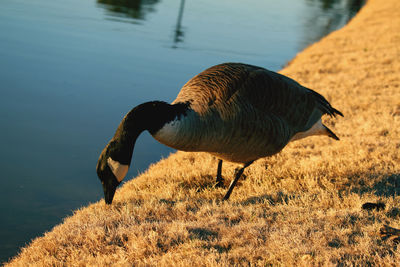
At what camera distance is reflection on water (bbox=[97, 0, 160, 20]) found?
23922 mm

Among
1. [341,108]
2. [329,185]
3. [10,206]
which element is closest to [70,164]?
[10,206]

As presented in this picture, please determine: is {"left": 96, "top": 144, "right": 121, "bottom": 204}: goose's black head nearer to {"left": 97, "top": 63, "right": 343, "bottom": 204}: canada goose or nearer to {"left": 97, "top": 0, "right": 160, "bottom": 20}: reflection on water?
{"left": 97, "top": 63, "right": 343, "bottom": 204}: canada goose

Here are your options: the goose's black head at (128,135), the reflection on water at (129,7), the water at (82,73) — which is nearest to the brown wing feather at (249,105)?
the goose's black head at (128,135)

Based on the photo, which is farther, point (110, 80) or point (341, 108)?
point (110, 80)

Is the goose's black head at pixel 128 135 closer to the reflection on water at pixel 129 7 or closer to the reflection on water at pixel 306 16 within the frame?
the reflection on water at pixel 306 16

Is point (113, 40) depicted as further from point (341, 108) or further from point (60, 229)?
point (60, 229)

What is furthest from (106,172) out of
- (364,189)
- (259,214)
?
(364,189)

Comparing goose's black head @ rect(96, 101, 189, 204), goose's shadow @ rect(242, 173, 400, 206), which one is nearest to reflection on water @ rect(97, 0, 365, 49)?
goose's shadow @ rect(242, 173, 400, 206)

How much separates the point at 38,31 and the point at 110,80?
587cm

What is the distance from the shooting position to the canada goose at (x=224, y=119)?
4156 millimetres

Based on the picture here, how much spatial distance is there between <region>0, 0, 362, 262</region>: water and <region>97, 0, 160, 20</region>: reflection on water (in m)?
0.14

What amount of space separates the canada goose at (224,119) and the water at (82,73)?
81.1 inches

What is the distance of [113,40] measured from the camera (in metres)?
16.8

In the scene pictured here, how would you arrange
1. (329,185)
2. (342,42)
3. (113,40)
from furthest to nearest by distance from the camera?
(342,42) < (113,40) < (329,185)
